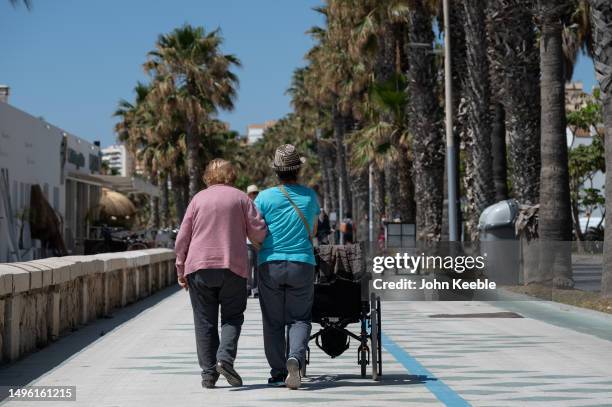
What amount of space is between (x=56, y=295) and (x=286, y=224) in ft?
16.7

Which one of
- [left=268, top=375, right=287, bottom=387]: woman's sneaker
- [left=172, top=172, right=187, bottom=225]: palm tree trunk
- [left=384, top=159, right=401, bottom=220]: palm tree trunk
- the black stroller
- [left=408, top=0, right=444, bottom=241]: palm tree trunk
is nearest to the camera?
[left=268, top=375, right=287, bottom=387]: woman's sneaker

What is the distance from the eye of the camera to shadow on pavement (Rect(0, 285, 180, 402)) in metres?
10.3

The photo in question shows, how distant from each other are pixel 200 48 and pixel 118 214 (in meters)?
9.57

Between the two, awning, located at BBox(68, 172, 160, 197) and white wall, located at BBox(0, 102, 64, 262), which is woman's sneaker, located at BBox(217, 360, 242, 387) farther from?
awning, located at BBox(68, 172, 160, 197)

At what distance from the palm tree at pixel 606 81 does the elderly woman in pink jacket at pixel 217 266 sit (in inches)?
423

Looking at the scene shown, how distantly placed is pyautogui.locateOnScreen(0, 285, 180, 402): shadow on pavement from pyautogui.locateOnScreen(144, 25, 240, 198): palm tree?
33964mm

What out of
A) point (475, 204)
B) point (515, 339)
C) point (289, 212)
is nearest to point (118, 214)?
point (475, 204)

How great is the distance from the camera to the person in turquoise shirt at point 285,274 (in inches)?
372

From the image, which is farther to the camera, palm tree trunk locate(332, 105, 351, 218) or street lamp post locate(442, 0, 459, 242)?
palm tree trunk locate(332, 105, 351, 218)

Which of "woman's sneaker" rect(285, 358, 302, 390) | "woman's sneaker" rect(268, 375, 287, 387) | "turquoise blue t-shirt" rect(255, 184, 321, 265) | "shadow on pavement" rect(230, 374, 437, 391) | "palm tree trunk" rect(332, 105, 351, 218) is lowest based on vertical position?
"shadow on pavement" rect(230, 374, 437, 391)

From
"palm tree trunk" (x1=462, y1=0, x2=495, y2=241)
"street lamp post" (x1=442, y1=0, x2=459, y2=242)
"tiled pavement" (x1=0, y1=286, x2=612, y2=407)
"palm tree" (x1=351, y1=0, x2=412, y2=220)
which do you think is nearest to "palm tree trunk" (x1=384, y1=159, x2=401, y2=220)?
"palm tree" (x1=351, y1=0, x2=412, y2=220)

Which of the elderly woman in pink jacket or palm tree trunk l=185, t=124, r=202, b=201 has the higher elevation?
palm tree trunk l=185, t=124, r=202, b=201

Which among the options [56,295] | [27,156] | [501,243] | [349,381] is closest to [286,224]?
[349,381]

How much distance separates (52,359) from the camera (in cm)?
1183
